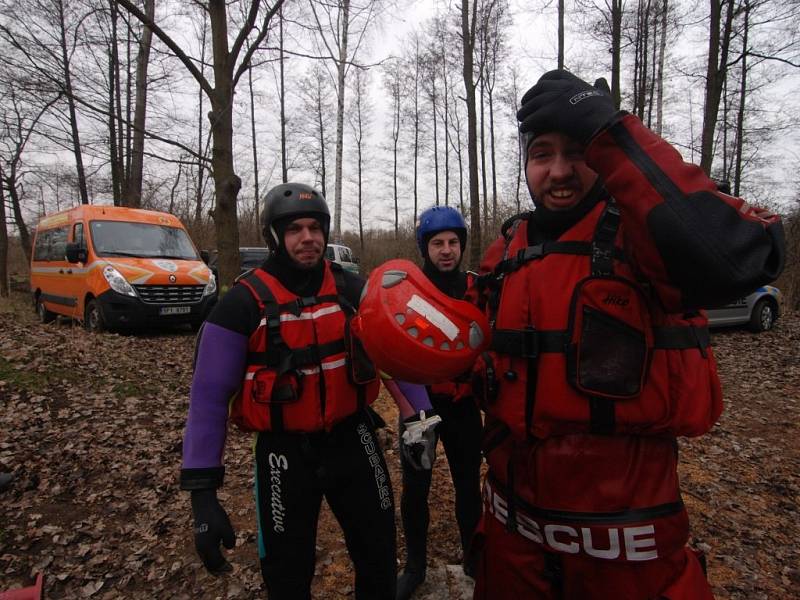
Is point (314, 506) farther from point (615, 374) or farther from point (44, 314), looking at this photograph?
point (44, 314)

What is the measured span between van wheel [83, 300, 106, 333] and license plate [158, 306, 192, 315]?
1.01 m

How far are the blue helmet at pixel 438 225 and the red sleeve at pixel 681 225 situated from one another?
1.86m

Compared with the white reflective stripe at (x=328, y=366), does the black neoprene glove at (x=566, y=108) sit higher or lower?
higher

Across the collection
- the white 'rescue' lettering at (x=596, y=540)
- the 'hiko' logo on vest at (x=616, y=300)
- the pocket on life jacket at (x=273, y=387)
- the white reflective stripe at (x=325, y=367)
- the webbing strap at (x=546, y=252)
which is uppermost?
the webbing strap at (x=546, y=252)

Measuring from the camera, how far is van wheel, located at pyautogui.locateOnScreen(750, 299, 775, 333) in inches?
390

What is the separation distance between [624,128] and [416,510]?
2428 millimetres

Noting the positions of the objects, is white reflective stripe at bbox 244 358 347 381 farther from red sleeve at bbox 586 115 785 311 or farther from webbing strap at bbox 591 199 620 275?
red sleeve at bbox 586 115 785 311

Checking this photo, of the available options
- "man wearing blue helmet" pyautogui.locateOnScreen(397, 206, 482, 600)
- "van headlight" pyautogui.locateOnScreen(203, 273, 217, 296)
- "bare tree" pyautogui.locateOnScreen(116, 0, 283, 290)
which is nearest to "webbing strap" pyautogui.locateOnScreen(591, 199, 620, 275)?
"man wearing blue helmet" pyautogui.locateOnScreen(397, 206, 482, 600)

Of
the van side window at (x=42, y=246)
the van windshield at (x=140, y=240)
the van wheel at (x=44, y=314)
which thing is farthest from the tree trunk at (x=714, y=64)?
the van wheel at (x=44, y=314)

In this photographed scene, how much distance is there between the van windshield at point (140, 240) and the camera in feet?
28.4

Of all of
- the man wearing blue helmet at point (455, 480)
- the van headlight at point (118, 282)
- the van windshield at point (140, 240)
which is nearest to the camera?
the man wearing blue helmet at point (455, 480)

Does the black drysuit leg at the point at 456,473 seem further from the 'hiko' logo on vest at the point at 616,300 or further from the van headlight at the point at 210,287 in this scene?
the van headlight at the point at 210,287

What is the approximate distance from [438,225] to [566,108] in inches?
70.3

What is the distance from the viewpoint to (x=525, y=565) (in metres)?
1.37
